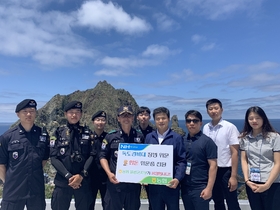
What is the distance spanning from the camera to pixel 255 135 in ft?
14.0

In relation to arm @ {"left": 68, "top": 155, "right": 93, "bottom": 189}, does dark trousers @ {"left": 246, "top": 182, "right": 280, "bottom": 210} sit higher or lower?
lower

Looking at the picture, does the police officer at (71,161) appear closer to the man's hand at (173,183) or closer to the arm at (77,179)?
the arm at (77,179)

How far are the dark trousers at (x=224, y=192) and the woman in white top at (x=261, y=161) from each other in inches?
18.5

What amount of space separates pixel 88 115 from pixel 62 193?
3968 inches

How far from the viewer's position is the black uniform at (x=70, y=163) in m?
4.39

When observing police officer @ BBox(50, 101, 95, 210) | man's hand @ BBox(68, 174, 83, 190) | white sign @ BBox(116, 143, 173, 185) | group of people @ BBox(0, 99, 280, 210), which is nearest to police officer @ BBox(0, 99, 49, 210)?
group of people @ BBox(0, 99, 280, 210)

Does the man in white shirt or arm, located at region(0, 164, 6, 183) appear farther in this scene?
the man in white shirt

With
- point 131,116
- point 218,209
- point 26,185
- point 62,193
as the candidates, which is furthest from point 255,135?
point 26,185

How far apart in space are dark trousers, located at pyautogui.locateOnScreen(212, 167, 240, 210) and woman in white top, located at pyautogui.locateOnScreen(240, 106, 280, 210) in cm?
47

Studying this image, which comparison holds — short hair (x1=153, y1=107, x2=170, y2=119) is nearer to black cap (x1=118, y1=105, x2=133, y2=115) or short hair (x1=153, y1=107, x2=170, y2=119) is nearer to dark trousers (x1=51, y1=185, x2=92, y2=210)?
black cap (x1=118, y1=105, x2=133, y2=115)

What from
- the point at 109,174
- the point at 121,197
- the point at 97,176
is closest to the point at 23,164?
the point at 97,176

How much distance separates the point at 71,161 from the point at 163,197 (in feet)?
6.29

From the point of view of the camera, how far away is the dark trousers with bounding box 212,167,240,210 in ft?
15.3

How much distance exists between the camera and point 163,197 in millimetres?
4184
